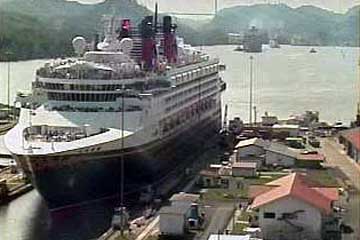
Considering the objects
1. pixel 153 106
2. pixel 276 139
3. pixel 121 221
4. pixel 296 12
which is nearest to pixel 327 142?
pixel 276 139

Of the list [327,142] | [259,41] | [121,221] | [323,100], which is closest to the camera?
[121,221]

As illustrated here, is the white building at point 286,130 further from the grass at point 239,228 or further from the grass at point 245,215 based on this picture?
the grass at point 239,228

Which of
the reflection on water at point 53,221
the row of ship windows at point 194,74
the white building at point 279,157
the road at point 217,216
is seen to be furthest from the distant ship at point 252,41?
the road at point 217,216

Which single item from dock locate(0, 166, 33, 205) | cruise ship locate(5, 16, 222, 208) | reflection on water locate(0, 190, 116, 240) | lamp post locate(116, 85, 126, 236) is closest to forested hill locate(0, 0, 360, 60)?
cruise ship locate(5, 16, 222, 208)

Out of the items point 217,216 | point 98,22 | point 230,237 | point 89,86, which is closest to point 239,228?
point 230,237

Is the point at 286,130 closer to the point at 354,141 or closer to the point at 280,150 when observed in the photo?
the point at 280,150

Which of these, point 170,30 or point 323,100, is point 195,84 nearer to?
point 170,30
